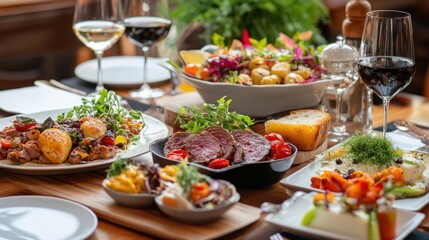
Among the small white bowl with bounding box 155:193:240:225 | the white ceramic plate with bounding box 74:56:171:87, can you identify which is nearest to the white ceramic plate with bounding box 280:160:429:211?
the small white bowl with bounding box 155:193:240:225

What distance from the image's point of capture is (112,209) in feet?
5.45

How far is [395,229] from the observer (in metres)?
1.49

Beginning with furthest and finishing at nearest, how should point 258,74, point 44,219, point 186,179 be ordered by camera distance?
point 258,74
point 44,219
point 186,179

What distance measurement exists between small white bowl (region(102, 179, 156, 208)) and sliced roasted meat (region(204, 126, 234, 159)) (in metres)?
0.26

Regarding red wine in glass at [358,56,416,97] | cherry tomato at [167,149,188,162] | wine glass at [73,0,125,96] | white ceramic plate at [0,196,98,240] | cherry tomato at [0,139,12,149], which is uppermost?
wine glass at [73,0,125,96]

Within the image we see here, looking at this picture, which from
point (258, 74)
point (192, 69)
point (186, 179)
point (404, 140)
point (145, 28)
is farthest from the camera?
point (145, 28)

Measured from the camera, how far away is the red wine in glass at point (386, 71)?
6.43 feet

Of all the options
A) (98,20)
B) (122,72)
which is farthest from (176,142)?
(122,72)

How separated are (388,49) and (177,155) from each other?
2.01 ft

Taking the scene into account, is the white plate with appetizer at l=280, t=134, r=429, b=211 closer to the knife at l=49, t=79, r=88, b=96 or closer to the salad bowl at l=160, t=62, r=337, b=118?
the salad bowl at l=160, t=62, r=337, b=118

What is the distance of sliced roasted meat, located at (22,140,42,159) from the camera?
1883 millimetres

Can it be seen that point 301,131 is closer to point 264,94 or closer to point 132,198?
point 264,94

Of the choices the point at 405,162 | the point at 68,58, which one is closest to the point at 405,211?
the point at 405,162

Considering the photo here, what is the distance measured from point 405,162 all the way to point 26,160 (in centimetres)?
92
